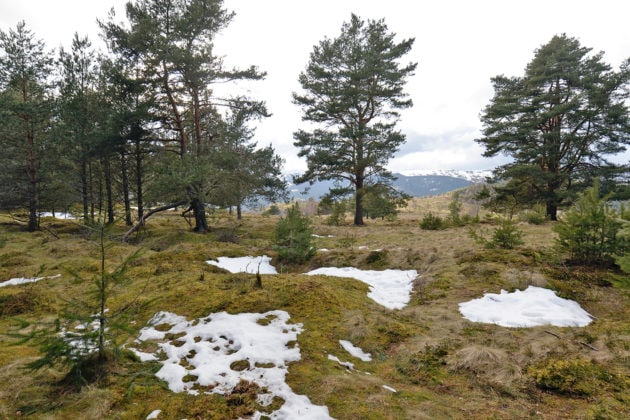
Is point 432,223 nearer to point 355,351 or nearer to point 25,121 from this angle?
point 355,351

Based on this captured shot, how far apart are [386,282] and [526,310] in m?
3.15

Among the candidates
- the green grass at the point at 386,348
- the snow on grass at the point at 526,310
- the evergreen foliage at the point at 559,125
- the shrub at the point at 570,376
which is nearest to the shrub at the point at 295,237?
the green grass at the point at 386,348

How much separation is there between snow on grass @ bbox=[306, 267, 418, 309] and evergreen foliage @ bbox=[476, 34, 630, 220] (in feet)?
55.8

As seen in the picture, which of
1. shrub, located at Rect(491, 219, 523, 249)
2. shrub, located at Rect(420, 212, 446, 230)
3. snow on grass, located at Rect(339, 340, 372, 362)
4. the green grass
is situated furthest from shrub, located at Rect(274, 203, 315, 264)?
shrub, located at Rect(420, 212, 446, 230)

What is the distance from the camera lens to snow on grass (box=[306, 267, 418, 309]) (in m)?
6.72

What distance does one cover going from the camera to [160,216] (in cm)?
3017

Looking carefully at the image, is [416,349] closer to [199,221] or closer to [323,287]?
[323,287]

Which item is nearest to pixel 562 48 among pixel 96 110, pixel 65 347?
pixel 65 347

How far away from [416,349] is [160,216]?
102 feet

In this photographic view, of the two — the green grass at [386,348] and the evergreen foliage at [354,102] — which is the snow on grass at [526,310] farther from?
the evergreen foliage at [354,102]

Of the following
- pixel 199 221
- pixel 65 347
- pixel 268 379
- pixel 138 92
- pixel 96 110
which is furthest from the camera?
pixel 96 110

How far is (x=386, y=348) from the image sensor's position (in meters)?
4.34

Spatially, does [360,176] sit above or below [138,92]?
below

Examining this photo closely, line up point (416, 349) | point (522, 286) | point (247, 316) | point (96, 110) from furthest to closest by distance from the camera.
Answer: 1. point (96, 110)
2. point (522, 286)
3. point (247, 316)
4. point (416, 349)
